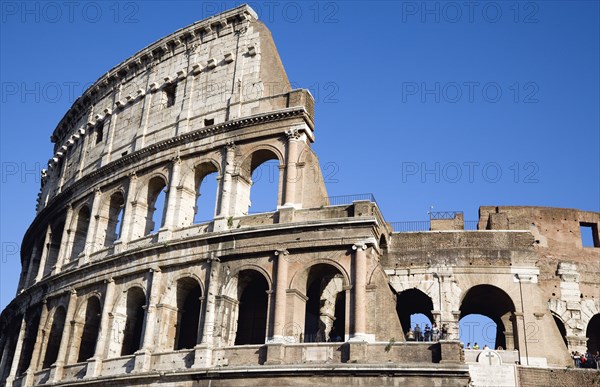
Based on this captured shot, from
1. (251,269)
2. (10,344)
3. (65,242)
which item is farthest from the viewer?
(10,344)

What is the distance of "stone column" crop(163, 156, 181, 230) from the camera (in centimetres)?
2266

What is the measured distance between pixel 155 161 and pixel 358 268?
376 inches

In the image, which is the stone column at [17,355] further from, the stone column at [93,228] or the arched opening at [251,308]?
the arched opening at [251,308]

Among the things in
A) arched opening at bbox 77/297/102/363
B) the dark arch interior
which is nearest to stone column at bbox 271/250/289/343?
the dark arch interior

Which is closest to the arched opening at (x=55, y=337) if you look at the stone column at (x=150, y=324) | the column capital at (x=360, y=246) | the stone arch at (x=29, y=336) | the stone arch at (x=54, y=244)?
the stone arch at (x=29, y=336)

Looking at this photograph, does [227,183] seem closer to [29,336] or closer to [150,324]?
[150,324]

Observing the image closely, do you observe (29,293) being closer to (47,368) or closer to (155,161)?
(47,368)

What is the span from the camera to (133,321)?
22844mm

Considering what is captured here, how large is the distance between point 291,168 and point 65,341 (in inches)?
409

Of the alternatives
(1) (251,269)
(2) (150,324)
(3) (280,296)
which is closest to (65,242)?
(2) (150,324)

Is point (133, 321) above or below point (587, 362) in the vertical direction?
above

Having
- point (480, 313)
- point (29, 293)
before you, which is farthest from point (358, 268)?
point (29, 293)

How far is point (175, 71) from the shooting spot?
26438mm

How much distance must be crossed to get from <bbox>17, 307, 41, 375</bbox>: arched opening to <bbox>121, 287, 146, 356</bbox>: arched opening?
5926 mm
